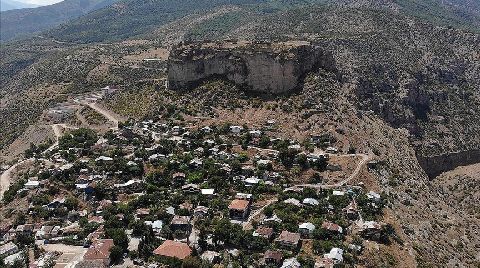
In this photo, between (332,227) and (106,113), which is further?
(106,113)

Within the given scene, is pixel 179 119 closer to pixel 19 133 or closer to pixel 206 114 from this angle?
pixel 206 114

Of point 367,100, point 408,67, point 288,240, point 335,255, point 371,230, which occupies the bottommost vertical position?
point 367,100

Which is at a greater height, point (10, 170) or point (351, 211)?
point (10, 170)

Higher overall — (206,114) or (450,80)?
(206,114)

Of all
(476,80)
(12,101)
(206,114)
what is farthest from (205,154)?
(476,80)

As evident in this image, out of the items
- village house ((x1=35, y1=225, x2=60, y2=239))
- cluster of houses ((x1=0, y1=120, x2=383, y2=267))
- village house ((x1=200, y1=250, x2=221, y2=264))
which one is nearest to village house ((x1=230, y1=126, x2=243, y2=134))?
cluster of houses ((x1=0, y1=120, x2=383, y2=267))

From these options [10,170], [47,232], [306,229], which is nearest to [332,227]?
[306,229]

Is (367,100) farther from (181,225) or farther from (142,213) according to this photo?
(181,225)

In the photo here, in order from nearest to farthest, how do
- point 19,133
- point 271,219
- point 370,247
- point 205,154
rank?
point 370,247 < point 271,219 < point 205,154 < point 19,133
